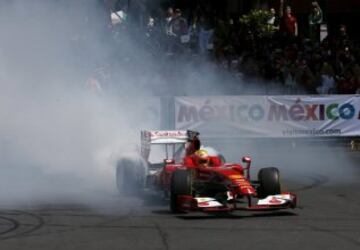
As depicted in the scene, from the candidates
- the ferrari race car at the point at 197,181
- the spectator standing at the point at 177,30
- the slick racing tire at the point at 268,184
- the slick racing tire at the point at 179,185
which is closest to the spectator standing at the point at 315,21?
the spectator standing at the point at 177,30

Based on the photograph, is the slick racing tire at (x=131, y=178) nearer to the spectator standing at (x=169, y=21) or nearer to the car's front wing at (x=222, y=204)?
the car's front wing at (x=222, y=204)

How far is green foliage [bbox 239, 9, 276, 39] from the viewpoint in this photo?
23453mm

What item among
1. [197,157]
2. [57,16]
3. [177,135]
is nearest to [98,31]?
[57,16]

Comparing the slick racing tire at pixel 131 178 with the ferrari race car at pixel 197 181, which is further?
the slick racing tire at pixel 131 178

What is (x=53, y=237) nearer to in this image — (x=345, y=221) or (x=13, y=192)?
(x=345, y=221)

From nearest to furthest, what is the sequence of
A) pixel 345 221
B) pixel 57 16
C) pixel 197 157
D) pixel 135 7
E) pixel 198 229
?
pixel 198 229, pixel 345 221, pixel 197 157, pixel 57 16, pixel 135 7

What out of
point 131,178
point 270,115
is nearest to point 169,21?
point 270,115

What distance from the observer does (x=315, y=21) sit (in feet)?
77.0

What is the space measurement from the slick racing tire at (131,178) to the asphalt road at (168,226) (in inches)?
8.6

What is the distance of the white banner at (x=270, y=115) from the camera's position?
18344mm

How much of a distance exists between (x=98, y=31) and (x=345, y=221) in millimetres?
7528

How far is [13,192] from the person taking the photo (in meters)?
12.4

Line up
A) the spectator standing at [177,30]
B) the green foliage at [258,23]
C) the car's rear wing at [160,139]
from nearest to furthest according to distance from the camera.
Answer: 1. the car's rear wing at [160,139]
2. the spectator standing at [177,30]
3. the green foliage at [258,23]

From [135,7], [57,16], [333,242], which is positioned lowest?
[333,242]
